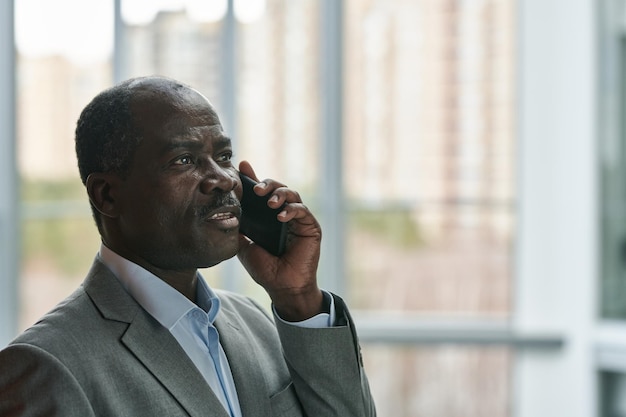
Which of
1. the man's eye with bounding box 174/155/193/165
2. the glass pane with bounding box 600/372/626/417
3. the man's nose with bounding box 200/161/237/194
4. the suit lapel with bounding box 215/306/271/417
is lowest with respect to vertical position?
the glass pane with bounding box 600/372/626/417

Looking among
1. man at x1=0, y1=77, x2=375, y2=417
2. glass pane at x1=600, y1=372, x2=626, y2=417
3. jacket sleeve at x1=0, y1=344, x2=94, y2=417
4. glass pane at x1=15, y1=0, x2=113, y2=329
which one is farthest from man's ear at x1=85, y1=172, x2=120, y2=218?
glass pane at x1=600, y1=372, x2=626, y2=417

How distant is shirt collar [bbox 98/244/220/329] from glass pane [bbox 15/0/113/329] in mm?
3711

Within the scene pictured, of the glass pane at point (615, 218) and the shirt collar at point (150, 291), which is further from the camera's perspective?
the glass pane at point (615, 218)

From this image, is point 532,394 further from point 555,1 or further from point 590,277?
point 555,1

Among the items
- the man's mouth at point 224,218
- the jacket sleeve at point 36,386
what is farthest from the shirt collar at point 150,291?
the jacket sleeve at point 36,386

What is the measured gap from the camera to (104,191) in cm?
154

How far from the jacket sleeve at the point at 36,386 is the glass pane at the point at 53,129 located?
3.92m

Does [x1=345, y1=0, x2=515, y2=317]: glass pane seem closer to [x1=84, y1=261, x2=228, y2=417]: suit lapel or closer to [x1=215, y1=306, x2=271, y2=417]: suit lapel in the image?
[x1=215, y1=306, x2=271, y2=417]: suit lapel

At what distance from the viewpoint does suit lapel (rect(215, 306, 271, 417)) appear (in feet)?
5.29

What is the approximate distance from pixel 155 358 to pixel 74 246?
3.86 metres

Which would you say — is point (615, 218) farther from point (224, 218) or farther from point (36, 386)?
point (36, 386)

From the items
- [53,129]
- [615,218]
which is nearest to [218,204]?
[615,218]

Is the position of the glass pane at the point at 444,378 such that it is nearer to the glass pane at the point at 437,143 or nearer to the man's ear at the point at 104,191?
the glass pane at the point at 437,143

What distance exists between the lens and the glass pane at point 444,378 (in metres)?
5.25
